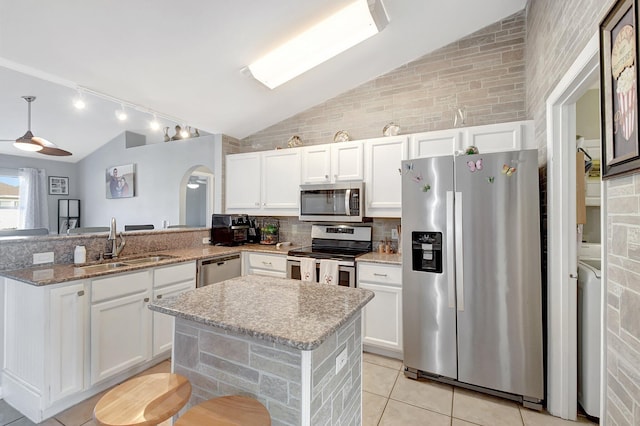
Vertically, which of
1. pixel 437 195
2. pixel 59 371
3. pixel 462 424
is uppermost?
pixel 437 195

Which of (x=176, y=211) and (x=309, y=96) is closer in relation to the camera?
(x=309, y=96)

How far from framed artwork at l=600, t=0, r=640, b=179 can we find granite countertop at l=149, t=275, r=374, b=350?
1.17 m

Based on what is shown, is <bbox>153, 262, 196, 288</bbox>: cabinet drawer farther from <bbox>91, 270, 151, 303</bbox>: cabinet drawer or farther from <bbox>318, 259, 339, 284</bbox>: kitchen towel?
<bbox>318, 259, 339, 284</bbox>: kitchen towel

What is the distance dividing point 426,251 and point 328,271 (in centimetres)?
101

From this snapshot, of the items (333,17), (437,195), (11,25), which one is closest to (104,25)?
(11,25)

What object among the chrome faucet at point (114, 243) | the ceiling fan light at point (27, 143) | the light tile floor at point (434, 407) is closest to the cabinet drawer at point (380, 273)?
the light tile floor at point (434, 407)

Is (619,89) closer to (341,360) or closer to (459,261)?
(459,261)

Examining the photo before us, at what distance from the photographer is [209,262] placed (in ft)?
9.98

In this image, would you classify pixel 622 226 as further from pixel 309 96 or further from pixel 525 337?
pixel 309 96

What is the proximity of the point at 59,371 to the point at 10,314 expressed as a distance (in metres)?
0.60

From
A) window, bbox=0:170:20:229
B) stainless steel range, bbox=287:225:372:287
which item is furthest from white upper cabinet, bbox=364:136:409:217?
window, bbox=0:170:20:229

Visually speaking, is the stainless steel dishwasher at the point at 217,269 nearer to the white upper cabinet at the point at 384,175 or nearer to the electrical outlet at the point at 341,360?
the white upper cabinet at the point at 384,175

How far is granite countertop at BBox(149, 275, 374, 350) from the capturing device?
1027 mm

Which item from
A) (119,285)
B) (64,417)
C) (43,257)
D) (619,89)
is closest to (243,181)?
(119,285)
